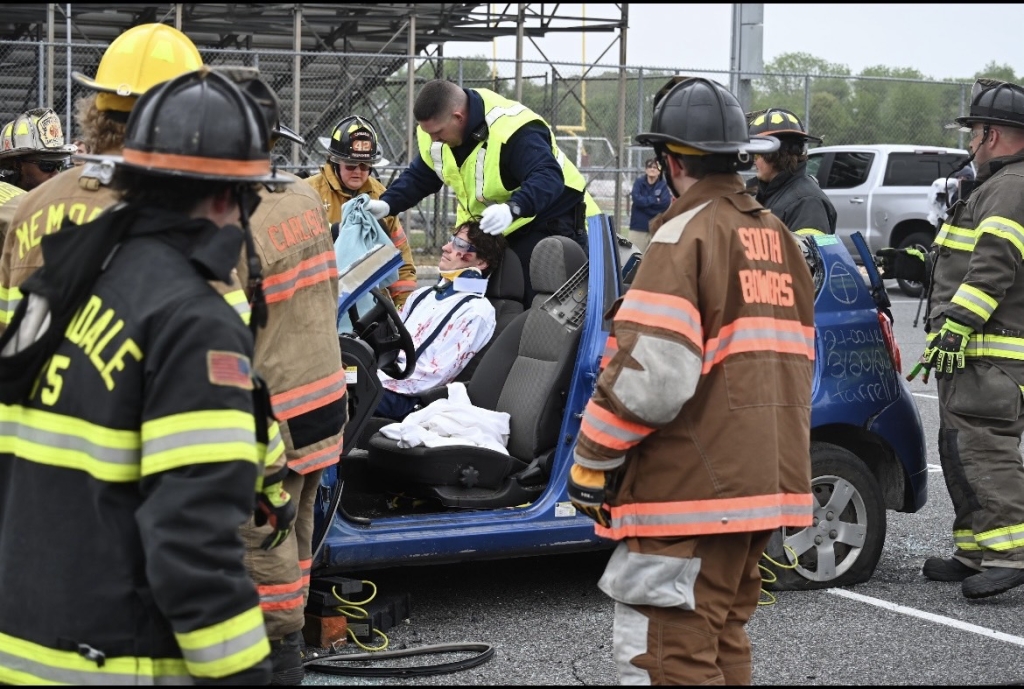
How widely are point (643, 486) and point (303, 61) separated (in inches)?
753

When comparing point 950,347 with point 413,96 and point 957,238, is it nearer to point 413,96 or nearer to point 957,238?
point 957,238

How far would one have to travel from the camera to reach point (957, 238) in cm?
566

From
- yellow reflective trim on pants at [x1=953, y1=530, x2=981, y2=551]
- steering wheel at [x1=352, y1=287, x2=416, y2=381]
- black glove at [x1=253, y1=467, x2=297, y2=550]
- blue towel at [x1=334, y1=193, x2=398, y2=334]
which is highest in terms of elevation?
blue towel at [x1=334, y1=193, x2=398, y2=334]

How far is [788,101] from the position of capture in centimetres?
3012

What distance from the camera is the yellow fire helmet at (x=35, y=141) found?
610 centimetres

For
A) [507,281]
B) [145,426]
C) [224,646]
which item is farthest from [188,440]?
[507,281]

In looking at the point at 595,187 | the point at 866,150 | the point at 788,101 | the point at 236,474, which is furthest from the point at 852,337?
the point at 788,101

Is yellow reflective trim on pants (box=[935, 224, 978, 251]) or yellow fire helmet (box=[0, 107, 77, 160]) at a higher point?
yellow fire helmet (box=[0, 107, 77, 160])

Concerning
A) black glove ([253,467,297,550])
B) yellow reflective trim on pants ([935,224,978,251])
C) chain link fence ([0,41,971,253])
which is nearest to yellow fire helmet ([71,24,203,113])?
black glove ([253,467,297,550])

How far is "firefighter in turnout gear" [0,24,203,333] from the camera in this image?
2953 millimetres

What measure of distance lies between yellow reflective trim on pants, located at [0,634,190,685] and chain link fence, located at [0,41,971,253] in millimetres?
12083

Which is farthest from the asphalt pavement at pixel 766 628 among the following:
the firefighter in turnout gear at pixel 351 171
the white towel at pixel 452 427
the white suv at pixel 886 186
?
the white suv at pixel 886 186

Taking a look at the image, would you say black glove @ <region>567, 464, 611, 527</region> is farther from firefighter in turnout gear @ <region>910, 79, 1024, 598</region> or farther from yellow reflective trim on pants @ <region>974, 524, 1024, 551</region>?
yellow reflective trim on pants @ <region>974, 524, 1024, 551</region>

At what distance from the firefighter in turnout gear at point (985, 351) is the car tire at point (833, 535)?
40 cm
